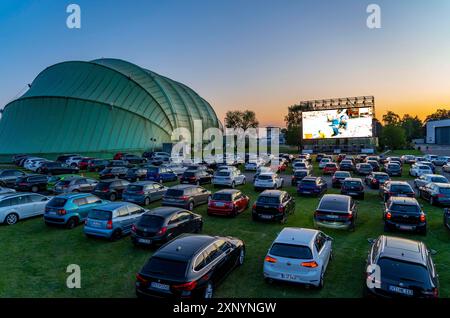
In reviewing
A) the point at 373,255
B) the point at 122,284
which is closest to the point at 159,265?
the point at 122,284

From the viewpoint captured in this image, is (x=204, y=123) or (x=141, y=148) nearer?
(x=141, y=148)

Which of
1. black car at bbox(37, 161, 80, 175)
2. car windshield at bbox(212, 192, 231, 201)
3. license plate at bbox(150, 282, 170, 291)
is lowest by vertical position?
license plate at bbox(150, 282, 170, 291)

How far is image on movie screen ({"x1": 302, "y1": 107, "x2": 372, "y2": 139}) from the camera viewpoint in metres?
67.0

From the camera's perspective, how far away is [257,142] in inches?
4811

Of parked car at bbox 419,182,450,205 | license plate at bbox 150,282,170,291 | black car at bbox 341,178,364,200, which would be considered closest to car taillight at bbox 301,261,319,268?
license plate at bbox 150,282,170,291

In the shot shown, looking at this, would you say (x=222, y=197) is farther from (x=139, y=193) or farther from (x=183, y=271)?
(x=183, y=271)

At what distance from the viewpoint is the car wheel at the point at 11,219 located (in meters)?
15.8

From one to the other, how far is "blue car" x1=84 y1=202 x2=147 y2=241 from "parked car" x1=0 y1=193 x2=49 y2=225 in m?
5.41

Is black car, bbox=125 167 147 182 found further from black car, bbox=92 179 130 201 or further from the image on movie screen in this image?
the image on movie screen

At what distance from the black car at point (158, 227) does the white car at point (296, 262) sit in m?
4.42

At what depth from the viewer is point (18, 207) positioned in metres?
16.3

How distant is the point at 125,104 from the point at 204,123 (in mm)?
26168

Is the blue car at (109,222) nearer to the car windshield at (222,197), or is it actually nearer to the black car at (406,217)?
the car windshield at (222,197)
